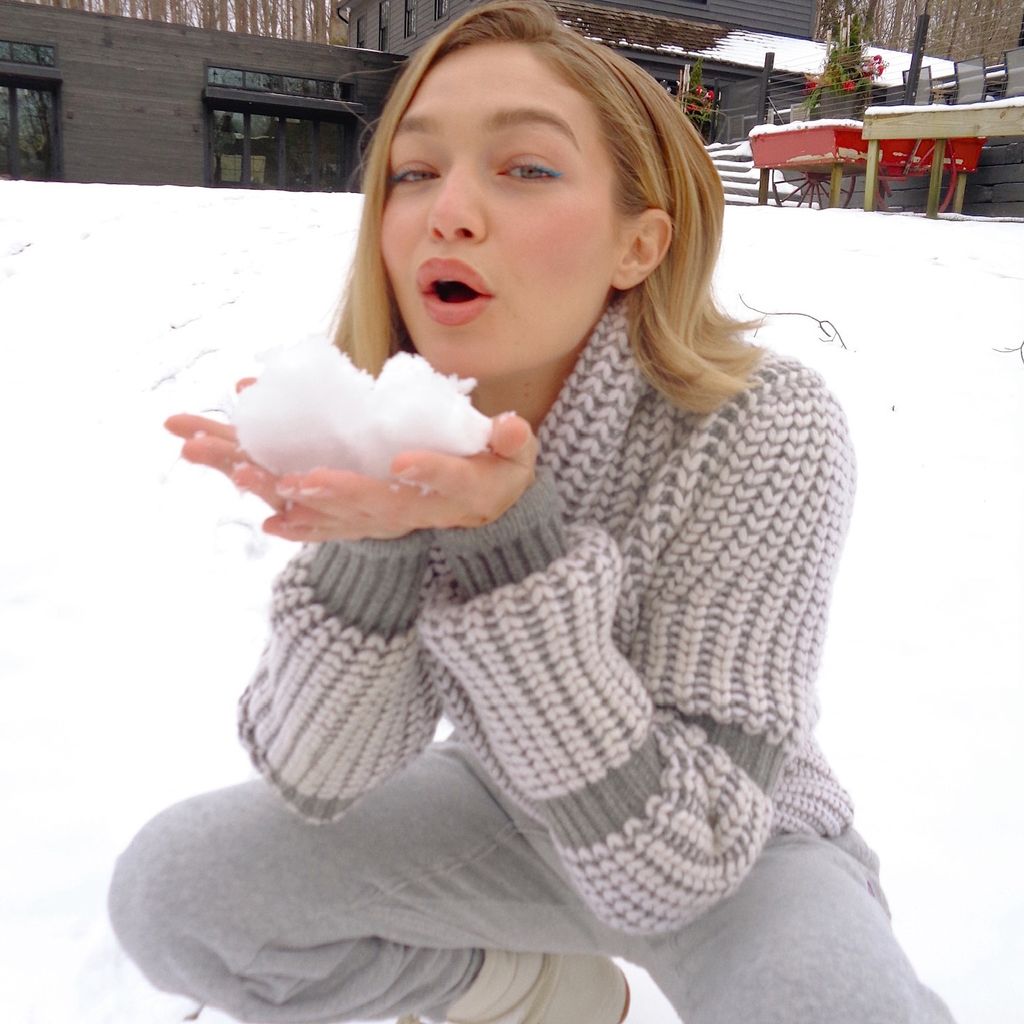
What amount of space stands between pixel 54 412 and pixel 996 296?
5.03 metres

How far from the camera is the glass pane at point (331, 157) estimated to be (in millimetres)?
14727

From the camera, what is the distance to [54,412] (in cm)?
408

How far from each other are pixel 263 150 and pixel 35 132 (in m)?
3.19

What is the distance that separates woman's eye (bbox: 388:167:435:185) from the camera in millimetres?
1354

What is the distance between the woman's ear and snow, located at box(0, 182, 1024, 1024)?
125 centimetres

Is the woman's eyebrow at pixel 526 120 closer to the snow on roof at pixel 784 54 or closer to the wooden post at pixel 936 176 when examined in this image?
the wooden post at pixel 936 176

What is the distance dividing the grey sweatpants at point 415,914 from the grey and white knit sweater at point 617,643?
3.2 inches

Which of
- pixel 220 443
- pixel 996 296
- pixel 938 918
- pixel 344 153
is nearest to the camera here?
pixel 220 443

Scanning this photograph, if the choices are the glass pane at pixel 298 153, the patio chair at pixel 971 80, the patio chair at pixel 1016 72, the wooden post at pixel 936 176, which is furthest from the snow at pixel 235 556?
the glass pane at pixel 298 153

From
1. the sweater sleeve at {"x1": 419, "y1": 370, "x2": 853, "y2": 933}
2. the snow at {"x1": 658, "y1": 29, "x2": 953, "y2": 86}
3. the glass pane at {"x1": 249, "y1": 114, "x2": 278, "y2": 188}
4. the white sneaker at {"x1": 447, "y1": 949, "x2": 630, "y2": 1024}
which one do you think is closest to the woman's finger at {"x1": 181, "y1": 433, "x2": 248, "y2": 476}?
the sweater sleeve at {"x1": 419, "y1": 370, "x2": 853, "y2": 933}

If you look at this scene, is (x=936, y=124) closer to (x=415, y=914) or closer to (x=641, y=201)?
(x=641, y=201)

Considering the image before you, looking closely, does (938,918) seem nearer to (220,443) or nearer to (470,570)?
(470,570)

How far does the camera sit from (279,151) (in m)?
14.3

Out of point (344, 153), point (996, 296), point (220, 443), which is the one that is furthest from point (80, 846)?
point (344, 153)
